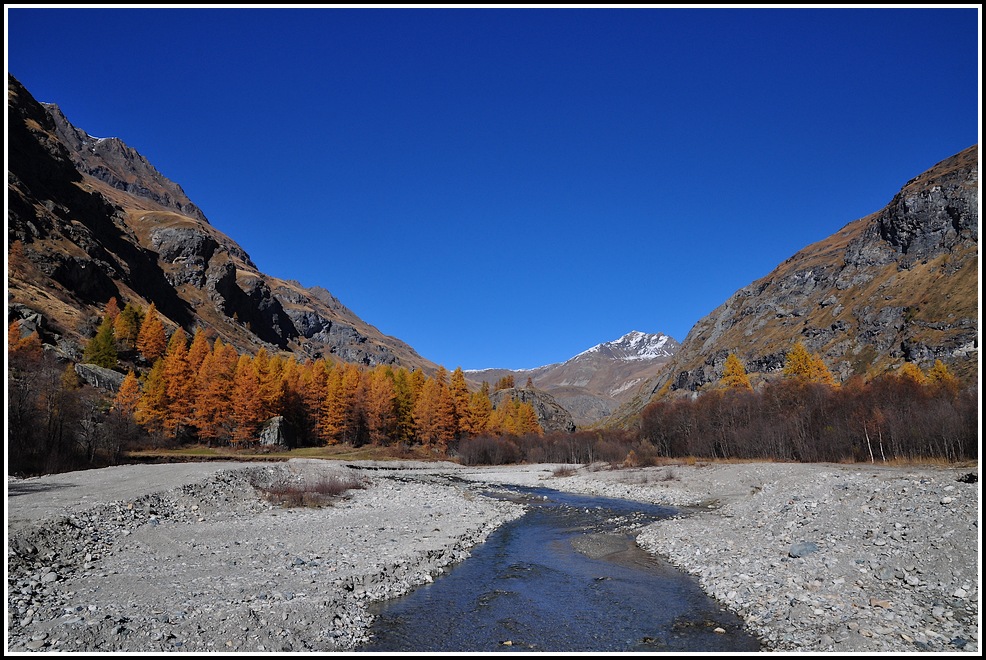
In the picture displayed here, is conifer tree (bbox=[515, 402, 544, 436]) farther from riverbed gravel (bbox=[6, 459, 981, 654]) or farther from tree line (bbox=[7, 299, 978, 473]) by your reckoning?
riverbed gravel (bbox=[6, 459, 981, 654])

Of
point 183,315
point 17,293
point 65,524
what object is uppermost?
point 183,315

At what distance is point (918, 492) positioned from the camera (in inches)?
944

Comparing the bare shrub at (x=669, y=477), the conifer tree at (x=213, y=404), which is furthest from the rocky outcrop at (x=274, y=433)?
the bare shrub at (x=669, y=477)

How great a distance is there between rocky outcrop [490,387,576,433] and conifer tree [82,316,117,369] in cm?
9316

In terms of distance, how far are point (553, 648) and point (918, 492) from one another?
21.1 meters

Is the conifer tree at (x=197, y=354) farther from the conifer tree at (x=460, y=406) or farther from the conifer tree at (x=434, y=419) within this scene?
the conifer tree at (x=460, y=406)

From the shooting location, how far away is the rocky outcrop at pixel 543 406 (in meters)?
149

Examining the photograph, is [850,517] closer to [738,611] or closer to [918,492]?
[918,492]

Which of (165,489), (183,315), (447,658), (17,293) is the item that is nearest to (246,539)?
(165,489)

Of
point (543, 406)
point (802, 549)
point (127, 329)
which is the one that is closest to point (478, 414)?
point (543, 406)

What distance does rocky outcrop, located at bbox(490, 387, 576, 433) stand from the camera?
5876 inches

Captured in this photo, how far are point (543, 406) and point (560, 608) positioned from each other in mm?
137028

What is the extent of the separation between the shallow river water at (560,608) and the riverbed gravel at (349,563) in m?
0.84

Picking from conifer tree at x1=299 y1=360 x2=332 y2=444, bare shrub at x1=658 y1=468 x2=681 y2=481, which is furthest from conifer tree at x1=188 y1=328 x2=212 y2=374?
bare shrub at x1=658 y1=468 x2=681 y2=481
